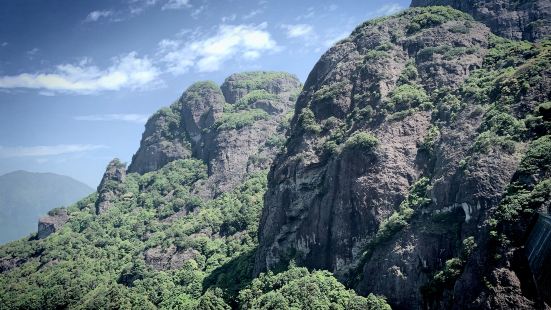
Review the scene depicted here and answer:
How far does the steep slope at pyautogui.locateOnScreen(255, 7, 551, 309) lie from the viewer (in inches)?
1934

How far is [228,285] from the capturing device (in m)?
84.9

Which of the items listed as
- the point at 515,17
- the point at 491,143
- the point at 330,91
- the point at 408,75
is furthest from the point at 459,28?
the point at 491,143

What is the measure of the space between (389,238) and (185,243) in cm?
6427

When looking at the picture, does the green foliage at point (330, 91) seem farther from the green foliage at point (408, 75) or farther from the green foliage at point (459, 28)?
the green foliage at point (459, 28)

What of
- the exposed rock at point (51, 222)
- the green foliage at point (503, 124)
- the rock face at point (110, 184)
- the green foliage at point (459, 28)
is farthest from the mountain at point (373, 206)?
the rock face at point (110, 184)

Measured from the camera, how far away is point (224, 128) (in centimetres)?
16050

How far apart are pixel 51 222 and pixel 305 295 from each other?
123 m

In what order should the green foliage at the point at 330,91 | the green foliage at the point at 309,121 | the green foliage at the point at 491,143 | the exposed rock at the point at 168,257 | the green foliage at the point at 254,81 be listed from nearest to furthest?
the green foliage at the point at 491,143
the green foliage at the point at 309,121
the green foliage at the point at 330,91
the exposed rock at the point at 168,257
the green foliage at the point at 254,81

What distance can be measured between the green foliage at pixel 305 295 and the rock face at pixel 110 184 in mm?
101808

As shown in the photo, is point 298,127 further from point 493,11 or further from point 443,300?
point 493,11

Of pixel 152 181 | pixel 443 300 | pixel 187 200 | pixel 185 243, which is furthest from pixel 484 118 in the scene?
pixel 152 181

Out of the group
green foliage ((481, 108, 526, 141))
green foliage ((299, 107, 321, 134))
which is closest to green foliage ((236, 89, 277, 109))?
green foliage ((299, 107, 321, 134))

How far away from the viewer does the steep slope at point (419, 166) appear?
161 feet

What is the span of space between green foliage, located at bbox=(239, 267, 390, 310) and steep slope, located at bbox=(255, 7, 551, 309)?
3.06m
